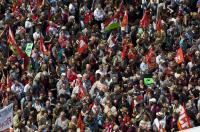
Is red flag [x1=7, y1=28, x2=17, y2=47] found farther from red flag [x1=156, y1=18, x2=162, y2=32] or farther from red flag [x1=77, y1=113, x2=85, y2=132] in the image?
red flag [x1=77, y1=113, x2=85, y2=132]

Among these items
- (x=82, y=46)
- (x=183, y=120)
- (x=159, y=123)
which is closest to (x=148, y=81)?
(x=159, y=123)

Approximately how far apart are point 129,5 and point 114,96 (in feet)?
24.9

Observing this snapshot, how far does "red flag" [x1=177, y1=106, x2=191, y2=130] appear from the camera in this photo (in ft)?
119

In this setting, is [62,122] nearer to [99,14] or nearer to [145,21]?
[145,21]

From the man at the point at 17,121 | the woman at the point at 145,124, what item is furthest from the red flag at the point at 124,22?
the woman at the point at 145,124

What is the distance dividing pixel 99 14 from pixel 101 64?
4.44 meters

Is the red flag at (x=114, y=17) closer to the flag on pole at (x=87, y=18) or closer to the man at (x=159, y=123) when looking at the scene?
the flag on pole at (x=87, y=18)

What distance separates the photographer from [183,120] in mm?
36281

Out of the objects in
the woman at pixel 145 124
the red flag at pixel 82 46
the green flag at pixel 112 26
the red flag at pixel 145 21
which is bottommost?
the woman at pixel 145 124

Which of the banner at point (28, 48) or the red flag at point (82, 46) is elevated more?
the red flag at point (82, 46)

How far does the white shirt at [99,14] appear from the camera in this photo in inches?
1762

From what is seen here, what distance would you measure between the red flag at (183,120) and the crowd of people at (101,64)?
0.12 meters

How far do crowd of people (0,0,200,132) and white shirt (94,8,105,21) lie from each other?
42 mm

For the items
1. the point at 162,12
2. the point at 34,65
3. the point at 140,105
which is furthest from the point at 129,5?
the point at 140,105
